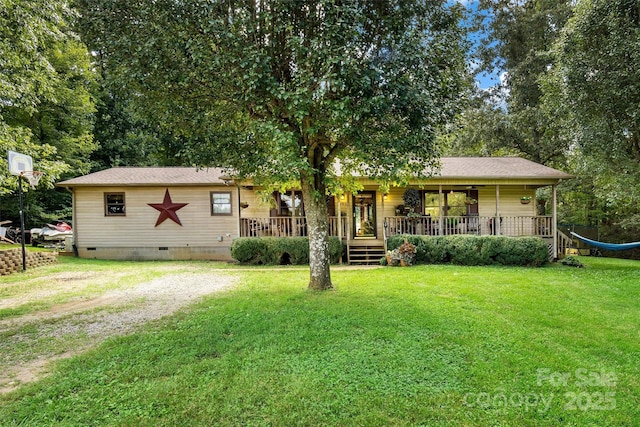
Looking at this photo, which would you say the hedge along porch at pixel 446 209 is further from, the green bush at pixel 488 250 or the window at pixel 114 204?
the window at pixel 114 204

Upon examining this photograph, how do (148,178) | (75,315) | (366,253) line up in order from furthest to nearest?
(148,178)
(366,253)
(75,315)

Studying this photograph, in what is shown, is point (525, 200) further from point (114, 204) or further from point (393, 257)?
point (114, 204)

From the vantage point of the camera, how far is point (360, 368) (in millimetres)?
3412

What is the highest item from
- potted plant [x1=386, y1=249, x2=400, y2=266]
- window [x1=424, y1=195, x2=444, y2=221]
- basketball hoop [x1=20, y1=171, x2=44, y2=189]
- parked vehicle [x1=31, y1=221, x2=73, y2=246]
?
basketball hoop [x1=20, y1=171, x2=44, y2=189]

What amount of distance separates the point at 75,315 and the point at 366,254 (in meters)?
8.17

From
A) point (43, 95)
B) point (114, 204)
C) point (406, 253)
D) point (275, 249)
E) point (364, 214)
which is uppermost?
point (43, 95)

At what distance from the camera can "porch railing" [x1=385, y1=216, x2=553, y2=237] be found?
11.5 metres

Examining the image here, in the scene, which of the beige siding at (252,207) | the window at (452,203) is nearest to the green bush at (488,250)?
the window at (452,203)

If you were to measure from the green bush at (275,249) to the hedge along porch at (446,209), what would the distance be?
687 millimetres

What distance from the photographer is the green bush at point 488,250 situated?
10.0 m

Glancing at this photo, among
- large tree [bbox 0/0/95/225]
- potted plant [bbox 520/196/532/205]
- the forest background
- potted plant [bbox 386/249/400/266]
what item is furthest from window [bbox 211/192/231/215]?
potted plant [bbox 520/196/532/205]

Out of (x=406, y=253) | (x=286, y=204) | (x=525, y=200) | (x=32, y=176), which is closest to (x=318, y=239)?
(x=406, y=253)

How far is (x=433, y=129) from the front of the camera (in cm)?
607

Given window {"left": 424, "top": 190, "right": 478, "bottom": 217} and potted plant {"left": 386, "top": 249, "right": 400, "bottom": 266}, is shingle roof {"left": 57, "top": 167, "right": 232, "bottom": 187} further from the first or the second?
window {"left": 424, "top": 190, "right": 478, "bottom": 217}
